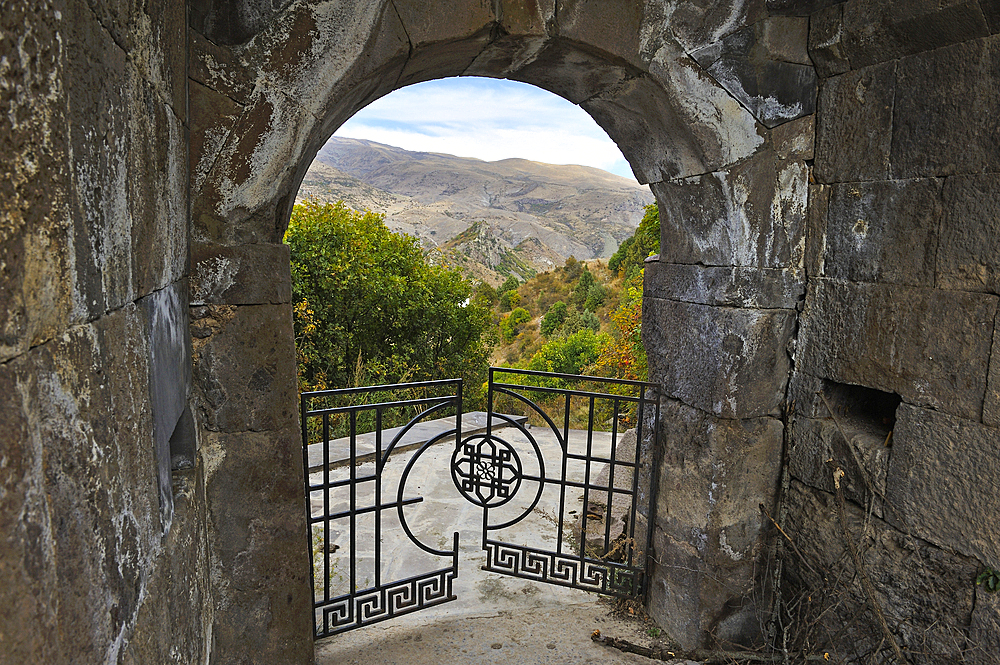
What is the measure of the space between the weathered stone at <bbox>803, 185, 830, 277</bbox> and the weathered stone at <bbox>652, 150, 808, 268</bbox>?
0.03 m

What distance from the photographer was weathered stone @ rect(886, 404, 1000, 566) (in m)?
2.01

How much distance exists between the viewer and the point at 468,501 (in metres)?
4.57

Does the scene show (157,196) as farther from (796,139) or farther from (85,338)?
(796,139)

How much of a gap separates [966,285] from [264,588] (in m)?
2.77

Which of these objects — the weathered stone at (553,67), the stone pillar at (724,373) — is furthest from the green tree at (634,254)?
the weathered stone at (553,67)

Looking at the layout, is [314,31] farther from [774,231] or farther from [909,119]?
[909,119]

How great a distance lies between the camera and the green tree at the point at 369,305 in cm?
713

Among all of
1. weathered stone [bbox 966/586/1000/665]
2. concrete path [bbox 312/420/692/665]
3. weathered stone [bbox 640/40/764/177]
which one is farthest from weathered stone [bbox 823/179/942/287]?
concrete path [bbox 312/420/692/665]

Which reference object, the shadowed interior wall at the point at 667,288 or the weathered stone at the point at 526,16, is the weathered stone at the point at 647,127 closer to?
the shadowed interior wall at the point at 667,288

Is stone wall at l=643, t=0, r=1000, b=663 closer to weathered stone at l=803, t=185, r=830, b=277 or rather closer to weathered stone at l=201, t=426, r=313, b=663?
weathered stone at l=803, t=185, r=830, b=277

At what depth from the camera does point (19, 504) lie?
0.68m

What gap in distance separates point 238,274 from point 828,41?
2.48 meters

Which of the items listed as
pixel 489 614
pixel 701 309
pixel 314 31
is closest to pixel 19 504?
pixel 314 31

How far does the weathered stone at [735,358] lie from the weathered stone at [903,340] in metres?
0.12
